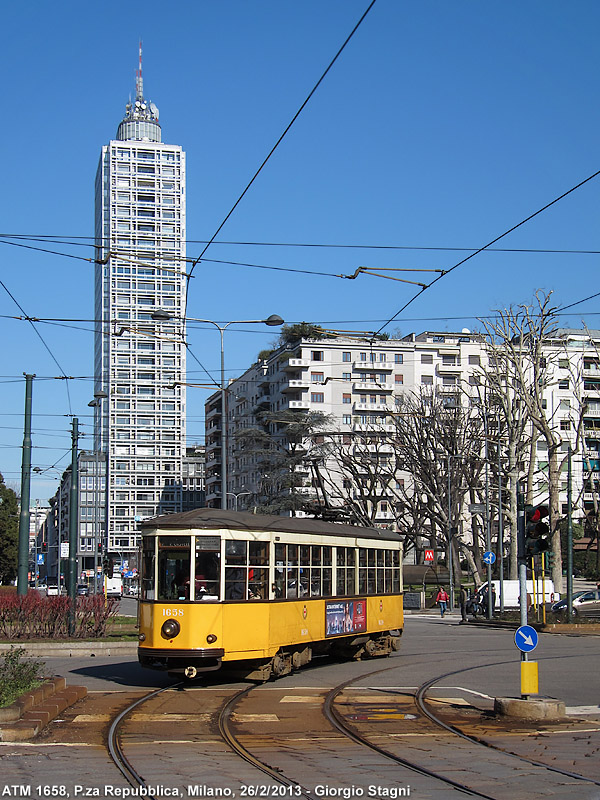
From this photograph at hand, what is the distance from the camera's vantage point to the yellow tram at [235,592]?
51.0 feet

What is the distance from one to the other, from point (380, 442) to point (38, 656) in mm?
41302

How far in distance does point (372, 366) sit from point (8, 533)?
4004cm

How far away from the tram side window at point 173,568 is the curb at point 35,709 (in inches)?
80.9

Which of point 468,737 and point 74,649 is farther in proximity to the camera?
point 74,649

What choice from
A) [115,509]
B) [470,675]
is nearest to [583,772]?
[470,675]

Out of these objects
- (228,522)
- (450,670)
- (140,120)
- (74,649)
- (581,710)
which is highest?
(140,120)

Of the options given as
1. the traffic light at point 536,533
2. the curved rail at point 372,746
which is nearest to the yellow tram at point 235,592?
the curved rail at point 372,746

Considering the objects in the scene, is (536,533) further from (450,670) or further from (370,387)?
(370,387)

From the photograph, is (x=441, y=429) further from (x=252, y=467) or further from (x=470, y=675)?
(x=252, y=467)

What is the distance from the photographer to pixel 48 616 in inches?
984

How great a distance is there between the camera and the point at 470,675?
19125 millimetres

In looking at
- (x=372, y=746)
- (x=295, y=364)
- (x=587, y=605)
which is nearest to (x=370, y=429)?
(x=295, y=364)

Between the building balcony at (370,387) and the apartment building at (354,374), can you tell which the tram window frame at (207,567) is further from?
the building balcony at (370,387)

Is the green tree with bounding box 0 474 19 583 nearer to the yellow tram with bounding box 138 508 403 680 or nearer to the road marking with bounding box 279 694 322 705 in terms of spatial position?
the yellow tram with bounding box 138 508 403 680
